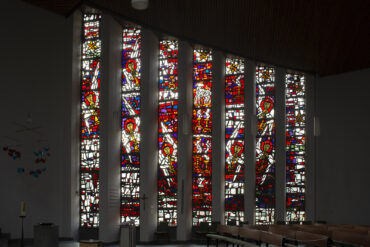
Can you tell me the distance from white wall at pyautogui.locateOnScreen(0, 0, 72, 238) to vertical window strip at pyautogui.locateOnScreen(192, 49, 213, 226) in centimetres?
370

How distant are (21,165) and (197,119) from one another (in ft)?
16.7

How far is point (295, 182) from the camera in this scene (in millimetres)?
13773

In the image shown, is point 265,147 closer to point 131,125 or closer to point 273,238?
point 131,125

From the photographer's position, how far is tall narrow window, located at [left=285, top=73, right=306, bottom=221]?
13.7 m

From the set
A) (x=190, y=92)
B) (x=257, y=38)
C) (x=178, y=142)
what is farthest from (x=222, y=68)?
(x=257, y=38)

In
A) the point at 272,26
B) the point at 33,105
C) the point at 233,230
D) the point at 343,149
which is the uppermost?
the point at 272,26

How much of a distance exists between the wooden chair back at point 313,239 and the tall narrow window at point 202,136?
6748 millimetres

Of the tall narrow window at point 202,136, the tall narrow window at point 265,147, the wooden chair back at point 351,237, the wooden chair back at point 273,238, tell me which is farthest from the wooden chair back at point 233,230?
the tall narrow window at point 202,136

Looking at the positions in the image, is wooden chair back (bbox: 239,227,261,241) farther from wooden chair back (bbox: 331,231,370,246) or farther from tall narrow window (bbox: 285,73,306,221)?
tall narrow window (bbox: 285,73,306,221)

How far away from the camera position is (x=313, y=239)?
7312 mm

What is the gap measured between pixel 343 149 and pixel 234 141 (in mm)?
2979

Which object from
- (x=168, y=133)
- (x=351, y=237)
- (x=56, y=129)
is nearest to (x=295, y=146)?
(x=168, y=133)

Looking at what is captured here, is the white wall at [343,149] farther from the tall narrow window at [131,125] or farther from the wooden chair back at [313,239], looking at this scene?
the wooden chair back at [313,239]

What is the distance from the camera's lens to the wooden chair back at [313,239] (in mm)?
7047
